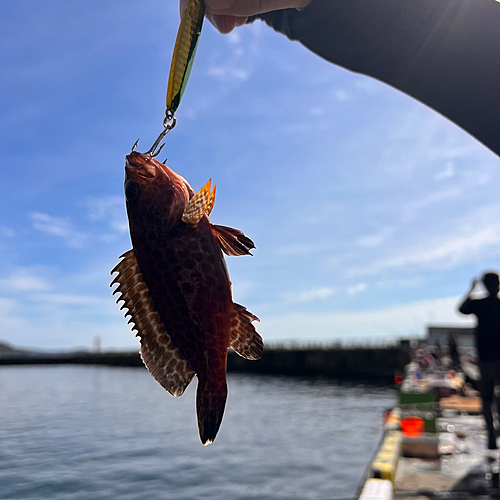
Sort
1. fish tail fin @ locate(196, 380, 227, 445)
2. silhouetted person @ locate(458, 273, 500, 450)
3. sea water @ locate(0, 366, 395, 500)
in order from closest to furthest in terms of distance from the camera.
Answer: fish tail fin @ locate(196, 380, 227, 445) → silhouetted person @ locate(458, 273, 500, 450) → sea water @ locate(0, 366, 395, 500)

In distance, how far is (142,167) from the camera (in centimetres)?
234

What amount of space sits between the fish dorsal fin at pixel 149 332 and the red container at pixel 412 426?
1132 cm

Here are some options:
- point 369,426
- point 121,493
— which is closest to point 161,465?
point 121,493

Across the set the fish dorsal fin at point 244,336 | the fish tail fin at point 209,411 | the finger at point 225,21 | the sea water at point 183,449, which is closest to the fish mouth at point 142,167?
the finger at point 225,21

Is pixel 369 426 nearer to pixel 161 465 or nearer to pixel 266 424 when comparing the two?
pixel 266 424

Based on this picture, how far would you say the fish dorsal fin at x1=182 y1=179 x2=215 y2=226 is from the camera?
1.98 m

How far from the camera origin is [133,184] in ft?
7.72

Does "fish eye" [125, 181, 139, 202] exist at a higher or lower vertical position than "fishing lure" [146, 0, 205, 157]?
lower

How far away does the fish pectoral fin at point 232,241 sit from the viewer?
2053 mm

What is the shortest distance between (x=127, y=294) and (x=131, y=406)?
4556cm

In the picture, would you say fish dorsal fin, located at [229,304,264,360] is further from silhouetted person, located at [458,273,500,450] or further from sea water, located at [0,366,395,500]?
sea water, located at [0,366,395,500]

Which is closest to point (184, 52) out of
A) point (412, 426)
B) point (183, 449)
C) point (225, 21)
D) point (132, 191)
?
point (225, 21)

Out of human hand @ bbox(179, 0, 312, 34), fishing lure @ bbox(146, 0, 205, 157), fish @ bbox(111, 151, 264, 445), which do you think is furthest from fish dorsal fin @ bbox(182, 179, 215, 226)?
human hand @ bbox(179, 0, 312, 34)

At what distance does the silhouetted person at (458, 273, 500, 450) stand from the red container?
88.2 inches
